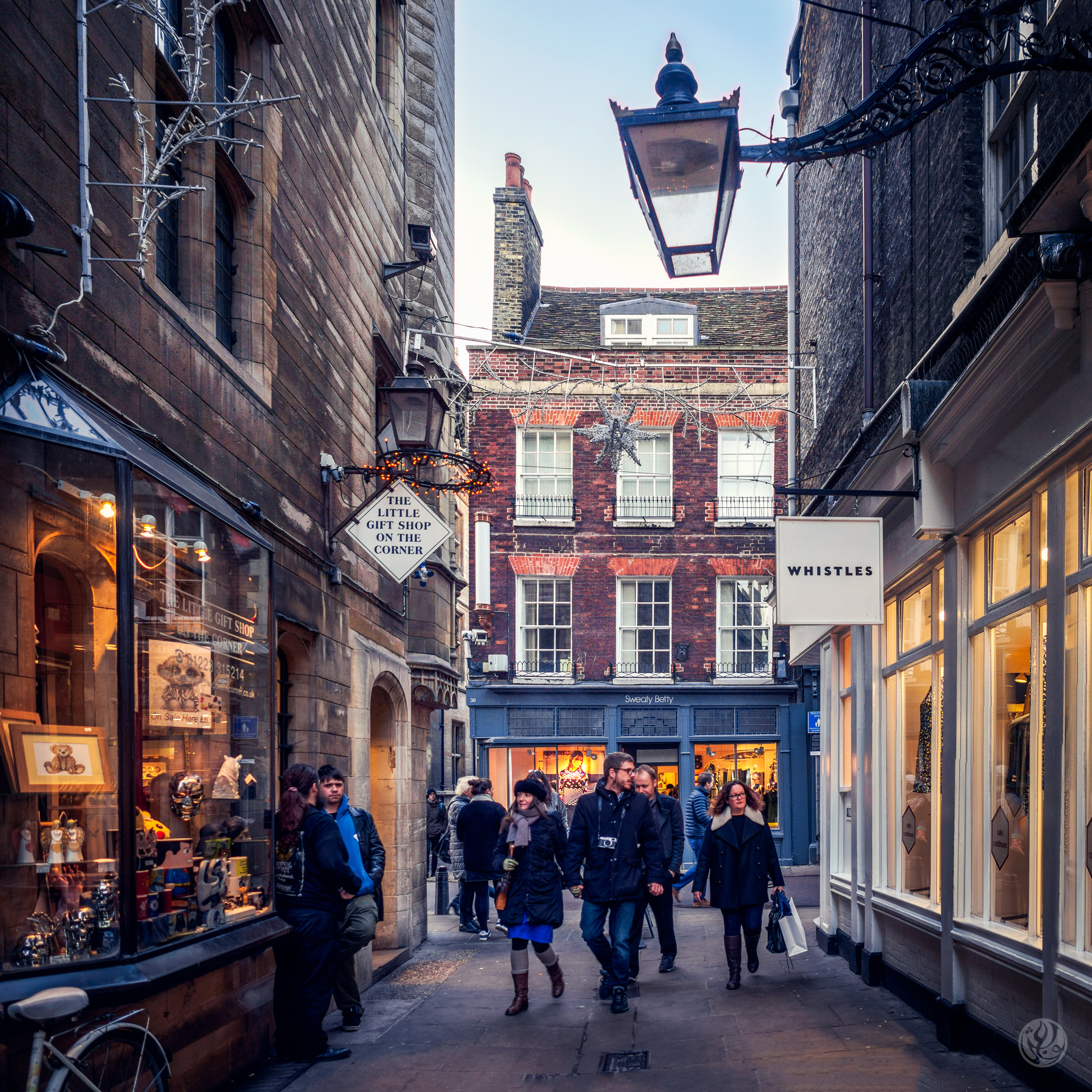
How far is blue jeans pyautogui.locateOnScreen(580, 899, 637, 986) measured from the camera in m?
10.0

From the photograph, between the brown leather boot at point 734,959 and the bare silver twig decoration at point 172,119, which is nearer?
the bare silver twig decoration at point 172,119

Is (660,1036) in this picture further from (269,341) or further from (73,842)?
(269,341)

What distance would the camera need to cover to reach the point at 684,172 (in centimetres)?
541

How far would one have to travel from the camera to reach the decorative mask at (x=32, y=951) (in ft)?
17.0

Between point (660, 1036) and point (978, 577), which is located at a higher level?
point (978, 577)

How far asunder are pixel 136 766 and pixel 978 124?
263 inches

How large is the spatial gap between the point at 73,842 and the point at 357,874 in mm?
3494

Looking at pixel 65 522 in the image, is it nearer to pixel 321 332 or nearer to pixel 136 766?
pixel 136 766

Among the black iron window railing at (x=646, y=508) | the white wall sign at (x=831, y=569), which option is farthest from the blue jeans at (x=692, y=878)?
the black iron window railing at (x=646, y=508)

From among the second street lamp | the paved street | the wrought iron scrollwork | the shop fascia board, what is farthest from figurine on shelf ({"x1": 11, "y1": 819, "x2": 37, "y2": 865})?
the shop fascia board

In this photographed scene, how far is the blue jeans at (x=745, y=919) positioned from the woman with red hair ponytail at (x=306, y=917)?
3.79m

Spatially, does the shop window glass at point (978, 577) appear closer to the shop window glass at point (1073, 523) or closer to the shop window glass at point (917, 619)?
the shop window glass at point (917, 619)

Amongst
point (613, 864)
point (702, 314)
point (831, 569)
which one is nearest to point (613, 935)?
point (613, 864)

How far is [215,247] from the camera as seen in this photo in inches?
333
